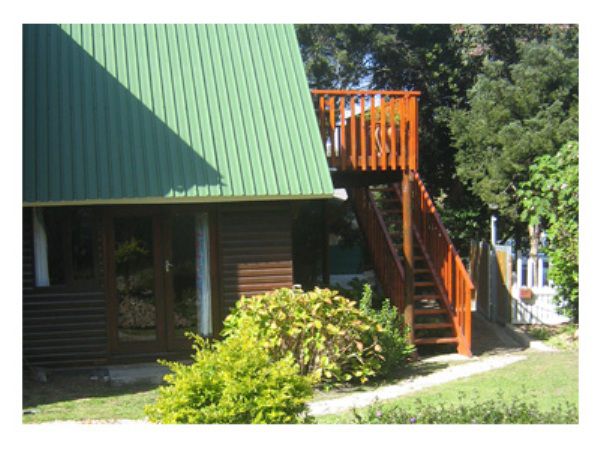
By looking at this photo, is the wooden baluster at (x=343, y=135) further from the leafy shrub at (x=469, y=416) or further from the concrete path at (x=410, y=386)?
the leafy shrub at (x=469, y=416)

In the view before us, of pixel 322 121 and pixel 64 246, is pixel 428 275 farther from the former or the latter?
pixel 64 246

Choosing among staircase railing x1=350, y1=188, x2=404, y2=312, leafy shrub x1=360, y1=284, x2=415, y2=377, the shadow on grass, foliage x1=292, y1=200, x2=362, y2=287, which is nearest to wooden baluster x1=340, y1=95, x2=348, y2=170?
staircase railing x1=350, y1=188, x2=404, y2=312

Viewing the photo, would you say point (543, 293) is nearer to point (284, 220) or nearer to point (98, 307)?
point (284, 220)

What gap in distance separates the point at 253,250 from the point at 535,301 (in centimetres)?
592

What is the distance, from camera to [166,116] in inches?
438

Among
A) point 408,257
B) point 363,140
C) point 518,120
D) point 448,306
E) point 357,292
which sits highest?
point 518,120

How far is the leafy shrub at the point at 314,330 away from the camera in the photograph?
963cm

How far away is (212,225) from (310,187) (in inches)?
62.9

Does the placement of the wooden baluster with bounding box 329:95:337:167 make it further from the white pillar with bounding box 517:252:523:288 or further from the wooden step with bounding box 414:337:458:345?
the white pillar with bounding box 517:252:523:288

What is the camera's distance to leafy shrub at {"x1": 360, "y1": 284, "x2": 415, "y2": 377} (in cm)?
1043

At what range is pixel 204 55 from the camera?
11.9 metres

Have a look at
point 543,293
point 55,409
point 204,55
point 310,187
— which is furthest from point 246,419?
point 543,293

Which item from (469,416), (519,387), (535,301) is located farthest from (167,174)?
(535,301)

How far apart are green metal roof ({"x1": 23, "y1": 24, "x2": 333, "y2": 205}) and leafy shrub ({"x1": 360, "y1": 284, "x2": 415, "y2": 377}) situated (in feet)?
5.38
